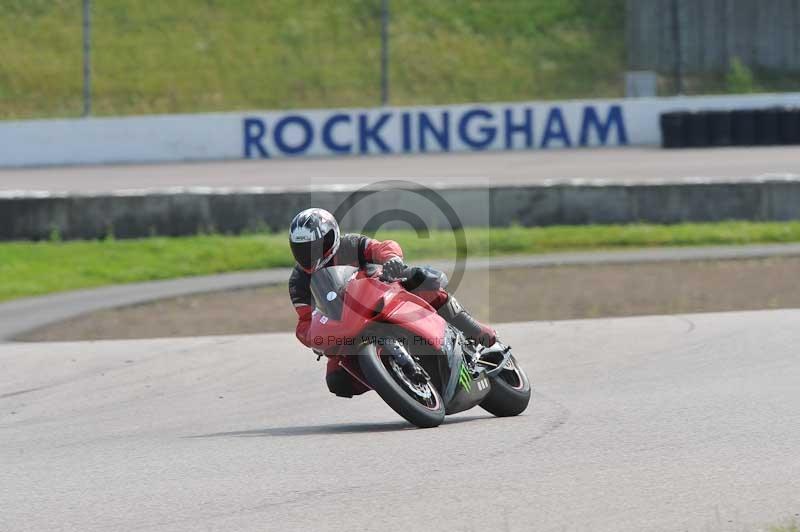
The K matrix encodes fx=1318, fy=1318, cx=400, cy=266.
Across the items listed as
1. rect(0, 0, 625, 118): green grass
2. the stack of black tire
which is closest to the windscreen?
the stack of black tire

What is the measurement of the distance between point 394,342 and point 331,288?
1.41 ft

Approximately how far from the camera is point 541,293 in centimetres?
1589

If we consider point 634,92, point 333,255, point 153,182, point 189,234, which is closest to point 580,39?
point 634,92

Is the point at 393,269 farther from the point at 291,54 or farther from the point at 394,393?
the point at 291,54

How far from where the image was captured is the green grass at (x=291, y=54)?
32312 millimetres

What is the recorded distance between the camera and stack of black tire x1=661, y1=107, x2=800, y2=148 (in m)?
27.8

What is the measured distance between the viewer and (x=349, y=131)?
29766mm

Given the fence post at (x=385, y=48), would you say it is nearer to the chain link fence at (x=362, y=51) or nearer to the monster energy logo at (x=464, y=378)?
the chain link fence at (x=362, y=51)

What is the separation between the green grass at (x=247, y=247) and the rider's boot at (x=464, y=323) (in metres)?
11.2

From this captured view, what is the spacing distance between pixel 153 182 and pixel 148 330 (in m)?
12.1

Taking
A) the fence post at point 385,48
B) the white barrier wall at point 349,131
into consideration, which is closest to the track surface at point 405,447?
the fence post at point 385,48

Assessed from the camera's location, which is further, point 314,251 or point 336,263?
point 336,263

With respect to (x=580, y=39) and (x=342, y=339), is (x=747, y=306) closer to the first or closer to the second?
(x=342, y=339)

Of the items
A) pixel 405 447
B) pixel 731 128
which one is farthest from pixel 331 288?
pixel 731 128
